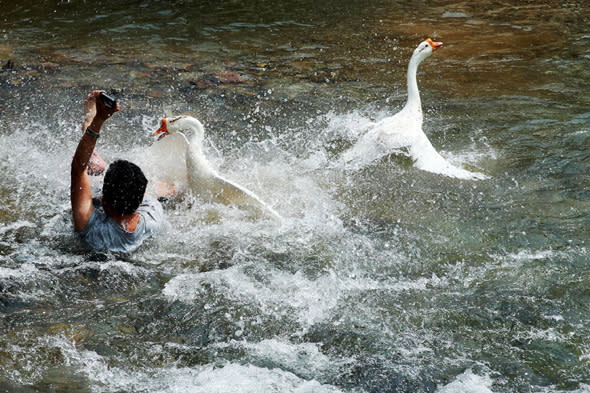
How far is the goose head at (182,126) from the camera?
5449mm

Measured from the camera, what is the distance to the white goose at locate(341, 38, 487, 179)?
21.3 ft

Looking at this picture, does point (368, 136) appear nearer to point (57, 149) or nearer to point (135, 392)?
point (57, 149)

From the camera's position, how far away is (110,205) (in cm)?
487

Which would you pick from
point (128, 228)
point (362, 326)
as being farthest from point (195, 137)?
point (362, 326)

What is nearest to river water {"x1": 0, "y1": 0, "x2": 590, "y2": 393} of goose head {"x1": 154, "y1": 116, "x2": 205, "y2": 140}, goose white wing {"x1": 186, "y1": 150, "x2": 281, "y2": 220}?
goose white wing {"x1": 186, "y1": 150, "x2": 281, "y2": 220}

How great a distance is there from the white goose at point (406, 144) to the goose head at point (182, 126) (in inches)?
76.7

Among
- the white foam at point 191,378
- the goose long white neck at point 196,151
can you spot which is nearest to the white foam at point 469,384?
the white foam at point 191,378

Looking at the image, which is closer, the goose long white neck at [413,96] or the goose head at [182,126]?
the goose head at [182,126]

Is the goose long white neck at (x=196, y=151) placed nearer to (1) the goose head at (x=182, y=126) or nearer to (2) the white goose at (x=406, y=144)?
(1) the goose head at (x=182, y=126)

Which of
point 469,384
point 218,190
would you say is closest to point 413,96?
point 218,190

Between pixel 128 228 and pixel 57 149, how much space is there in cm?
261

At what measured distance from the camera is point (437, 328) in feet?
13.9

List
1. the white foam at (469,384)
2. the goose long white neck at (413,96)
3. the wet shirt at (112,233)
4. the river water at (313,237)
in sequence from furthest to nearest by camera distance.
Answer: the goose long white neck at (413,96)
the wet shirt at (112,233)
the river water at (313,237)
the white foam at (469,384)

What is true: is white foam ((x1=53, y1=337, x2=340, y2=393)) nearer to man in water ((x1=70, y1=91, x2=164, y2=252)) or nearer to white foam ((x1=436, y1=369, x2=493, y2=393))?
white foam ((x1=436, y1=369, x2=493, y2=393))
